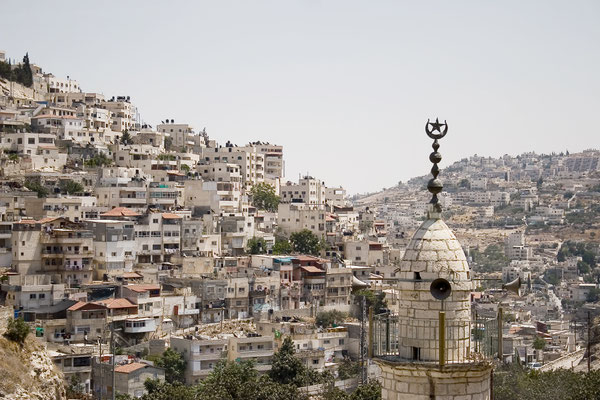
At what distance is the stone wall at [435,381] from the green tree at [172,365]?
34.9m

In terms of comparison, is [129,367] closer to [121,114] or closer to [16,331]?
[16,331]

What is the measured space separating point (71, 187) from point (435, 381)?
171ft

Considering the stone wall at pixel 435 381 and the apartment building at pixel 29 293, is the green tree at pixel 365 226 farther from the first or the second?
the stone wall at pixel 435 381

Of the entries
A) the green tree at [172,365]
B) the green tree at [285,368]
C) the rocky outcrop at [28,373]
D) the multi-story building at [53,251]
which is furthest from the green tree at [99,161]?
the rocky outcrop at [28,373]

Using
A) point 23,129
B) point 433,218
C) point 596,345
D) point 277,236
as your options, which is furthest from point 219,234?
point 433,218

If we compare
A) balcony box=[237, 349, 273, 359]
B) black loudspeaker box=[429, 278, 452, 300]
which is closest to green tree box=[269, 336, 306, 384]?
balcony box=[237, 349, 273, 359]

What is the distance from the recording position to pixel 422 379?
20.6 feet

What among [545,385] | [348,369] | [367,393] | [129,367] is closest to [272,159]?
[348,369]

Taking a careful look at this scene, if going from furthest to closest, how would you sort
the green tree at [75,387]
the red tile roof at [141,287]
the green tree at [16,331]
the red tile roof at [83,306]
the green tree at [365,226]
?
1. the green tree at [365,226]
2. the red tile roof at [141,287]
3. the red tile roof at [83,306]
4. the green tree at [75,387]
5. the green tree at [16,331]

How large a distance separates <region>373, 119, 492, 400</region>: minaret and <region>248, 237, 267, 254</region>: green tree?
5277cm

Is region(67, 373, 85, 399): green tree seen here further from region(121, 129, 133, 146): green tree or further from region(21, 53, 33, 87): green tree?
region(21, 53, 33, 87): green tree

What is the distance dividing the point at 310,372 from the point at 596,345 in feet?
63.5

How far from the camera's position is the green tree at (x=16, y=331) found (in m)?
35.9

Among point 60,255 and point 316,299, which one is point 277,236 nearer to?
point 316,299
